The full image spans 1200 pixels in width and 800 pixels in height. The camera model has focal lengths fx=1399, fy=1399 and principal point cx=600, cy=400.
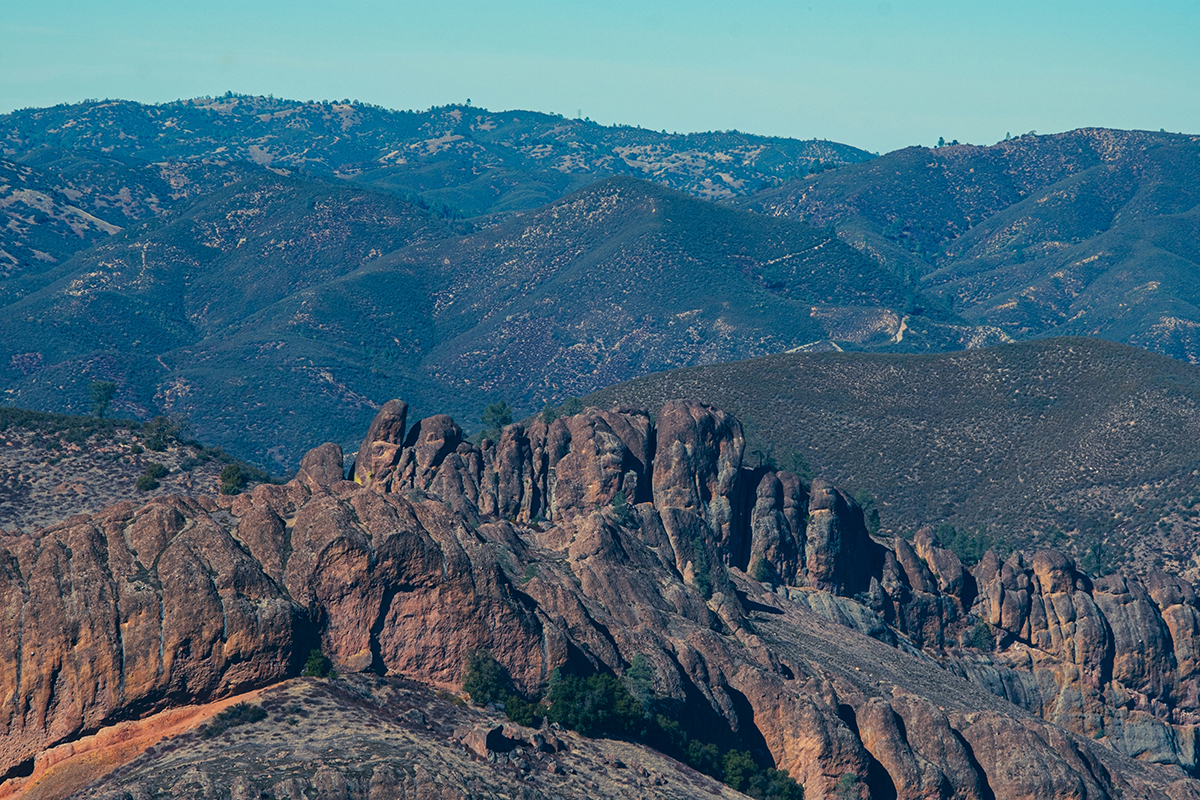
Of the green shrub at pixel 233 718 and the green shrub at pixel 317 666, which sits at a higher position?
the green shrub at pixel 317 666

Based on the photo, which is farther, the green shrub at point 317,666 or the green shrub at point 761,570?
the green shrub at point 761,570

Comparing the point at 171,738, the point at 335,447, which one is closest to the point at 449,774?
the point at 171,738

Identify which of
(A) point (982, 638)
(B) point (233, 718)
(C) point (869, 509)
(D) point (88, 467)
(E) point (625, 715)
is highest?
(B) point (233, 718)

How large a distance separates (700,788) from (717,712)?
1041cm

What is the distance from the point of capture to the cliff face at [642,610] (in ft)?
181

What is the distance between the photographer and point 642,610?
82125 millimetres

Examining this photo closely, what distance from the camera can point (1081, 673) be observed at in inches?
4830

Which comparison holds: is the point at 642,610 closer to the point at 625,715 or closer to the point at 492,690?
the point at 625,715

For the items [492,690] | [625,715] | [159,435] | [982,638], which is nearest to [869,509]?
[982,638]

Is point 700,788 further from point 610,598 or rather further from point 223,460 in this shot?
point 223,460

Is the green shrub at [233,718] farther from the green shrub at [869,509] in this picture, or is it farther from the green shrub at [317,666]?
the green shrub at [869,509]

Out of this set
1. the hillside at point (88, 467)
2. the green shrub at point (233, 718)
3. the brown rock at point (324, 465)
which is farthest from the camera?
the hillside at point (88, 467)

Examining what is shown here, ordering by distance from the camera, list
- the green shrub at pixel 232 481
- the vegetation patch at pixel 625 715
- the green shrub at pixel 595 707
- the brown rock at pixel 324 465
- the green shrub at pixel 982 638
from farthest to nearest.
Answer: the green shrub at pixel 982 638 → the green shrub at pixel 232 481 → the brown rock at pixel 324 465 → the green shrub at pixel 595 707 → the vegetation patch at pixel 625 715

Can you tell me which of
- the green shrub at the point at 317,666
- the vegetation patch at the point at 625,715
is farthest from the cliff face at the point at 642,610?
the vegetation patch at the point at 625,715
